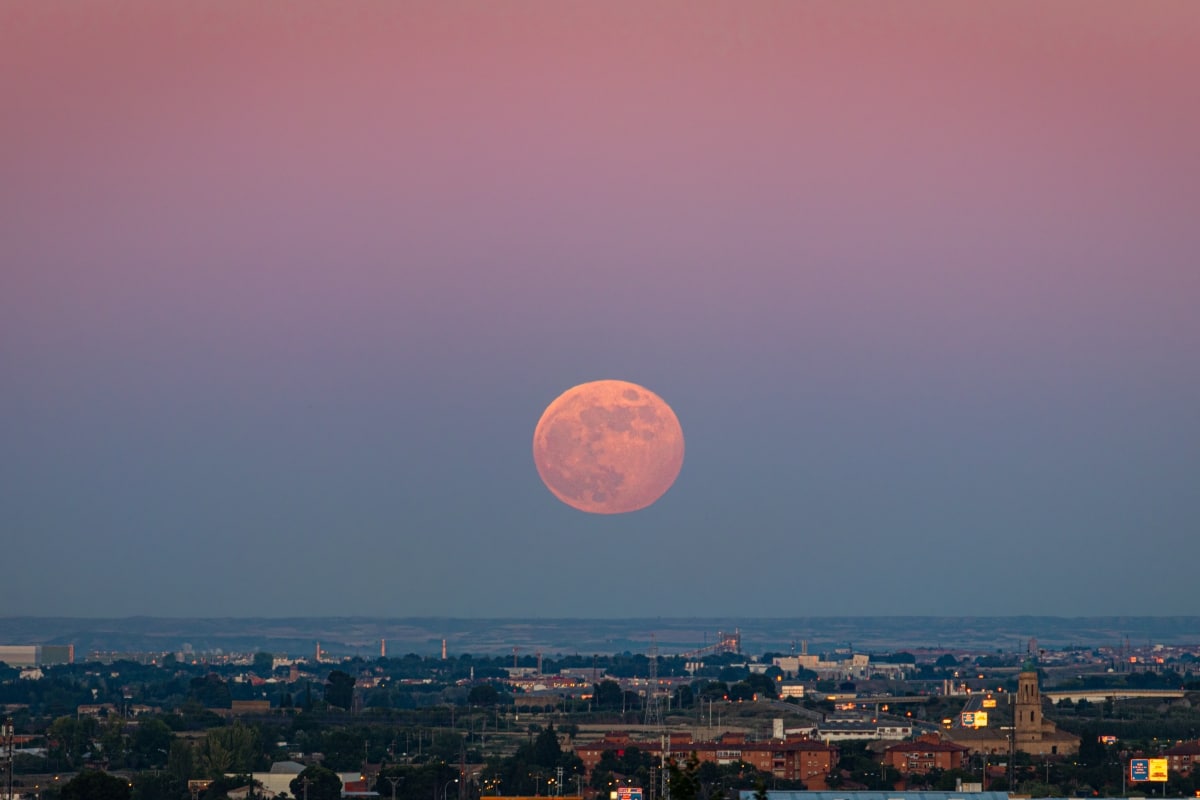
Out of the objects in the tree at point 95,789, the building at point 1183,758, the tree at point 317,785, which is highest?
the building at point 1183,758

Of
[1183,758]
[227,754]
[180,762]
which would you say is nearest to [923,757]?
[1183,758]

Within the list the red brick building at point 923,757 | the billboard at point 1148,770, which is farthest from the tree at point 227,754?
the billboard at point 1148,770

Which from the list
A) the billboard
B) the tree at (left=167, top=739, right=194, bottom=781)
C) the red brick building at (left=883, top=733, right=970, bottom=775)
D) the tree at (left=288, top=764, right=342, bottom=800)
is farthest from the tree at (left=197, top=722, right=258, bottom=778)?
the billboard

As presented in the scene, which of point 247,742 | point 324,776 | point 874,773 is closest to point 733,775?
point 874,773

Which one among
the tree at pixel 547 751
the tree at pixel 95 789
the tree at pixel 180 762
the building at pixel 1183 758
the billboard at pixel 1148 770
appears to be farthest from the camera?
the tree at pixel 547 751

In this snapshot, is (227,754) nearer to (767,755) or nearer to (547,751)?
(547,751)

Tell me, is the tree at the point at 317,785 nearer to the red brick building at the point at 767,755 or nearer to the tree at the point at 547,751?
the tree at the point at 547,751

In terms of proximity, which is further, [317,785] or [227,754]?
[227,754]
